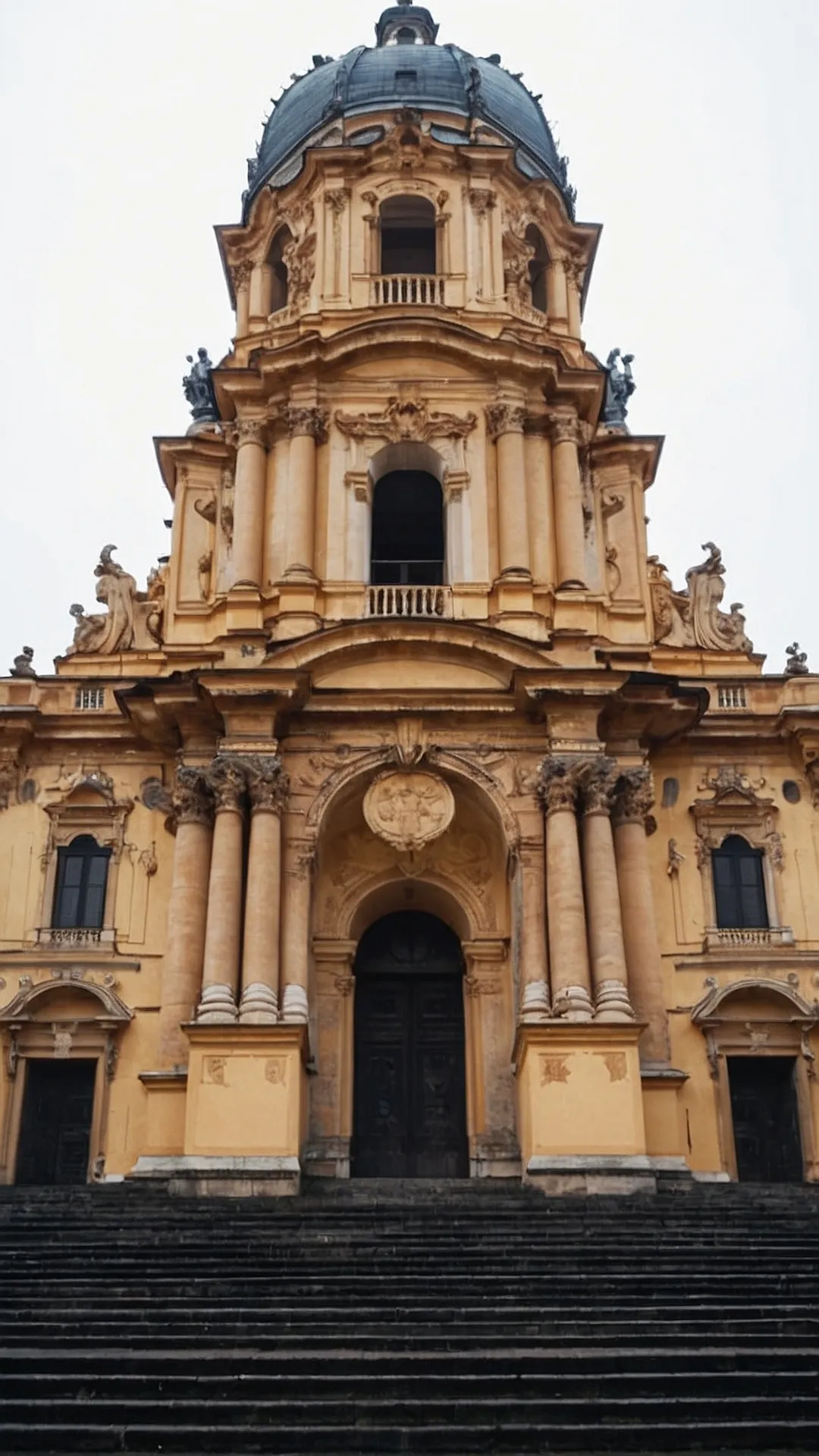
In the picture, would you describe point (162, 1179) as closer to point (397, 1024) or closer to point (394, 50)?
point (397, 1024)

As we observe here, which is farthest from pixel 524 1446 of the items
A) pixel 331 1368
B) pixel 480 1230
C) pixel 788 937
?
pixel 788 937

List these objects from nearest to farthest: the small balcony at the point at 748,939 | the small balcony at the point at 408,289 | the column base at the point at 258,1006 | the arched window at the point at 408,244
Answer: the column base at the point at 258,1006 → the small balcony at the point at 748,939 → the small balcony at the point at 408,289 → the arched window at the point at 408,244

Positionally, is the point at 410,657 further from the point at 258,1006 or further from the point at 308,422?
the point at 258,1006

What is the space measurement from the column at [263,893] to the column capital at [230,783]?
5.2 inches

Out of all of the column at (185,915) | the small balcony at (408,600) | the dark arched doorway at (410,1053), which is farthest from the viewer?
the small balcony at (408,600)

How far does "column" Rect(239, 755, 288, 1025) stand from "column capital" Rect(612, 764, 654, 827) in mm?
5480

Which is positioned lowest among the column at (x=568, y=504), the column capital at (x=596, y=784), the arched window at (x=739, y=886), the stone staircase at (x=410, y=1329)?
the stone staircase at (x=410, y=1329)

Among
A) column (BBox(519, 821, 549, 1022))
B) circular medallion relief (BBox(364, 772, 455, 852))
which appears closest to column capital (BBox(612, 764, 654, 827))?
column (BBox(519, 821, 549, 1022))

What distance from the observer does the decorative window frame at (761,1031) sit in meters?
24.1

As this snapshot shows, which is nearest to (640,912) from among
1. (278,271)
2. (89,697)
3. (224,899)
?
(224,899)

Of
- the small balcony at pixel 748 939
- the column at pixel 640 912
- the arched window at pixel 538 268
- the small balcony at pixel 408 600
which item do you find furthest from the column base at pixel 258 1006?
the arched window at pixel 538 268

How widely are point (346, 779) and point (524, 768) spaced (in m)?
2.92

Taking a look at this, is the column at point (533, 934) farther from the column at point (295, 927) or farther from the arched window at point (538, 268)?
the arched window at point (538, 268)

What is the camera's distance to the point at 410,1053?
2527 centimetres
